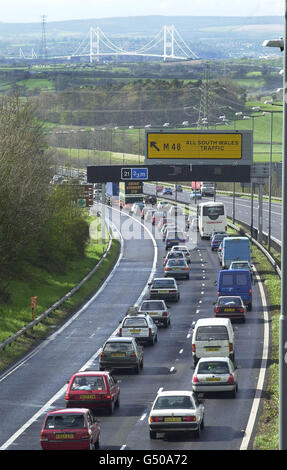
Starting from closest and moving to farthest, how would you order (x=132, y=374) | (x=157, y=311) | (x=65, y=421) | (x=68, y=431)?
(x=68, y=431)
(x=65, y=421)
(x=132, y=374)
(x=157, y=311)

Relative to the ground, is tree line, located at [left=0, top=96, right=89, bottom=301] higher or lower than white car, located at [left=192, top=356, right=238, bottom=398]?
higher

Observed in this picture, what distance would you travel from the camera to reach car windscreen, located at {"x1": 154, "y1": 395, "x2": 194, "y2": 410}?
31234 millimetres

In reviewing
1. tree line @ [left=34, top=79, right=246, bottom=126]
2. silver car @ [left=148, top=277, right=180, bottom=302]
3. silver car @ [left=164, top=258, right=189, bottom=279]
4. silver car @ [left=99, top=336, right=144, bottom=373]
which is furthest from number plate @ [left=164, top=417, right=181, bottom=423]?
tree line @ [left=34, top=79, right=246, bottom=126]

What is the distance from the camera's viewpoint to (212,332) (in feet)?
149

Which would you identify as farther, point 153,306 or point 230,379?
point 153,306

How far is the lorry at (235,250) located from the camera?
276 ft

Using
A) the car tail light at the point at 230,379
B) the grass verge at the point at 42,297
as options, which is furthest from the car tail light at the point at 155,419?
the grass verge at the point at 42,297

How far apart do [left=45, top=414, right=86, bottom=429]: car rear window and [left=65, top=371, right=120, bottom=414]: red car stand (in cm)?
683

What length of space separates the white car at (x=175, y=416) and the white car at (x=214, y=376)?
21.3ft

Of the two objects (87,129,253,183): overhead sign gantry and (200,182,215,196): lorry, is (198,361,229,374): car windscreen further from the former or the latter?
(200,182,215,196): lorry

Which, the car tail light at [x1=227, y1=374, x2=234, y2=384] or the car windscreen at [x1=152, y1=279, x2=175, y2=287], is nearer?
the car tail light at [x1=227, y1=374, x2=234, y2=384]

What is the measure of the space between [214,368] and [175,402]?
696 cm

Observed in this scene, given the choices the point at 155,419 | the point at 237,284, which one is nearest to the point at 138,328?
the point at 237,284

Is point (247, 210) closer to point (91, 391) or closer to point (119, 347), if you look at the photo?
point (119, 347)
